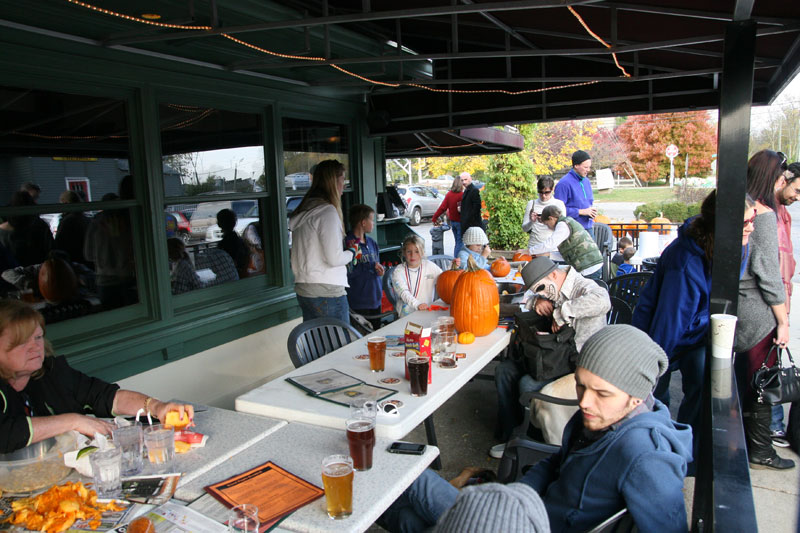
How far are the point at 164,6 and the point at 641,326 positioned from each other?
3.44m

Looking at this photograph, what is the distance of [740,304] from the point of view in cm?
355

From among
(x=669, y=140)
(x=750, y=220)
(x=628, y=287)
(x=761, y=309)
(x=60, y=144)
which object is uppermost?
(x=669, y=140)

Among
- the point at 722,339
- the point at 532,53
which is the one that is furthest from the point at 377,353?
the point at 532,53

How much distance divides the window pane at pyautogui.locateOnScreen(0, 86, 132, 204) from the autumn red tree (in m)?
21.8

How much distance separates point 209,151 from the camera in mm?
4719

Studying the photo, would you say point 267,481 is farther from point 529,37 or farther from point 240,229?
point 529,37

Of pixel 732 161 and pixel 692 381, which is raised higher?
pixel 732 161

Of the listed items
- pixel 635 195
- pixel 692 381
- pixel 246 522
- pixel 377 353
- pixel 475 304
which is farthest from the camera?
pixel 635 195

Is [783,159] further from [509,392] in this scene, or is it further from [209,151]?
[209,151]

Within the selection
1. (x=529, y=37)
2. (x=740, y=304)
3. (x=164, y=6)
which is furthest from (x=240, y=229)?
(x=740, y=304)

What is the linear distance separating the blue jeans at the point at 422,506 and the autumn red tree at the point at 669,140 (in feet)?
74.0

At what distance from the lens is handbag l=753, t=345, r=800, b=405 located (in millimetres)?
3502

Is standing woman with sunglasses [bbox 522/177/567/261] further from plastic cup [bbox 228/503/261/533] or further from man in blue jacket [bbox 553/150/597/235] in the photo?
plastic cup [bbox 228/503/261/533]

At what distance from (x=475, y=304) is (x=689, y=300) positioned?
1.23m
